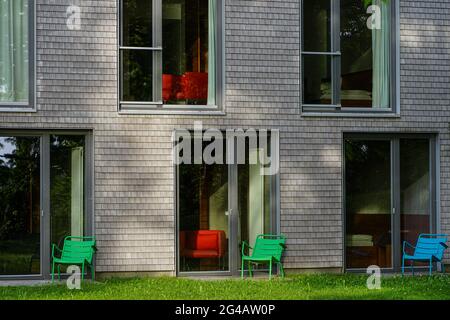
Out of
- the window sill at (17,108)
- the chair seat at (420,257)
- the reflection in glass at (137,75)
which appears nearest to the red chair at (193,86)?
the reflection in glass at (137,75)

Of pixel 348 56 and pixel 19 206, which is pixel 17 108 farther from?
pixel 348 56

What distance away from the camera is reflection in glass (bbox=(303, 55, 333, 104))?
50.2 feet

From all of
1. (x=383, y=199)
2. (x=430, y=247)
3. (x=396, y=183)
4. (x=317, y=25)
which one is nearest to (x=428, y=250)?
(x=430, y=247)

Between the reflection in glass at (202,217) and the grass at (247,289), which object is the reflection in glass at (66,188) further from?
the reflection in glass at (202,217)

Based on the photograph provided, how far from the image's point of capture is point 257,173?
15055 mm

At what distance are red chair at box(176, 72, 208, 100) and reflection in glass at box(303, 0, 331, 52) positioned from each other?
69.9 inches

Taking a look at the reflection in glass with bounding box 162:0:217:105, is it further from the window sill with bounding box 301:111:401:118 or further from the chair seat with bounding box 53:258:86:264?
the chair seat with bounding box 53:258:86:264

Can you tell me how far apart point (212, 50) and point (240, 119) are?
3.92 feet

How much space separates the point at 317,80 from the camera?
15344 millimetres

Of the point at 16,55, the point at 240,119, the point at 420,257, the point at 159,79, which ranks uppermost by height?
the point at 16,55

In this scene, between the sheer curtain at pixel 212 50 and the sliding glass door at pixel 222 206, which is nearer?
the sliding glass door at pixel 222 206

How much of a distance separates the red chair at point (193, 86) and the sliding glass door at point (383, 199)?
8.24 ft

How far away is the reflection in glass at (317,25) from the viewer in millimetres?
Answer: 15312
